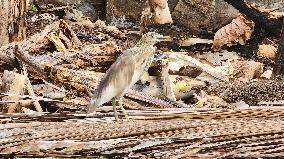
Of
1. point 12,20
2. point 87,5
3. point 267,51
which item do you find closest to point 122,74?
point 12,20

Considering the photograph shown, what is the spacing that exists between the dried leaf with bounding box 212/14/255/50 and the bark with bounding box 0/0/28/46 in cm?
363

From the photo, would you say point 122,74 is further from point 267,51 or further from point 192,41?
point 192,41

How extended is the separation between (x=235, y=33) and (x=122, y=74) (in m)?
6.58

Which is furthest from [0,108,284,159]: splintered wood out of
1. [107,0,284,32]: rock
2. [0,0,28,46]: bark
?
[107,0,284,32]: rock

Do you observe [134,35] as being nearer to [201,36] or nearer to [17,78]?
[201,36]

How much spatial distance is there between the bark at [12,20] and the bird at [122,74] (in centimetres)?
346

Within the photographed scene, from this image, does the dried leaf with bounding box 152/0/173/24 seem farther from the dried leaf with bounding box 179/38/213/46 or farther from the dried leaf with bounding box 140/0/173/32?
the dried leaf with bounding box 179/38/213/46

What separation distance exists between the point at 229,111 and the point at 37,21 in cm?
582

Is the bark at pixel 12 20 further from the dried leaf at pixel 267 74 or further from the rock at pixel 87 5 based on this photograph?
A: the rock at pixel 87 5

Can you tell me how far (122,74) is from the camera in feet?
9.17

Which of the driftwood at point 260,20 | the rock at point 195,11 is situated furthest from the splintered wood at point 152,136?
the rock at point 195,11

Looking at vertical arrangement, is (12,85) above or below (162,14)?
below

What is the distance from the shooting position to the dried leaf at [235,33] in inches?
352

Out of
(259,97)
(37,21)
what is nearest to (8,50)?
(259,97)
